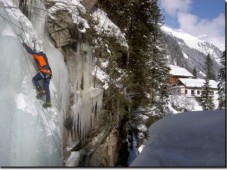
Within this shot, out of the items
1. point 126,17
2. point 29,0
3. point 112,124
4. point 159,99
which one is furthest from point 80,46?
point 159,99

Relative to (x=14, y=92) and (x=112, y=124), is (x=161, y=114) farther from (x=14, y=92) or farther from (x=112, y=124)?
(x=14, y=92)

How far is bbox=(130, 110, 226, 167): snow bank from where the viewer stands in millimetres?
2055

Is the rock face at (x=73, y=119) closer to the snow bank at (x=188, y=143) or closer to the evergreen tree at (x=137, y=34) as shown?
the evergreen tree at (x=137, y=34)

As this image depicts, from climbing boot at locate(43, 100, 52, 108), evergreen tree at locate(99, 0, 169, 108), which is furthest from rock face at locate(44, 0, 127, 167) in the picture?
evergreen tree at locate(99, 0, 169, 108)

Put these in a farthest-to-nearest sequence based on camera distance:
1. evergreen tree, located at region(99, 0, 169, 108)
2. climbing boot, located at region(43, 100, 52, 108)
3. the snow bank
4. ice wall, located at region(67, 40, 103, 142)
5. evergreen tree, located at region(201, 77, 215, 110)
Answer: evergreen tree, located at region(201, 77, 215, 110), evergreen tree, located at region(99, 0, 169, 108), ice wall, located at region(67, 40, 103, 142), climbing boot, located at region(43, 100, 52, 108), the snow bank

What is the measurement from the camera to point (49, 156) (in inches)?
223

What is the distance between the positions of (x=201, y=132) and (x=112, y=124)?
22.1 feet

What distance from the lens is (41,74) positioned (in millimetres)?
5312

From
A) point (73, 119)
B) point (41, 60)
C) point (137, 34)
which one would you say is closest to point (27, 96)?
point (41, 60)

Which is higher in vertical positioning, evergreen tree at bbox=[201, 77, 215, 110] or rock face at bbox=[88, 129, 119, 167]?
evergreen tree at bbox=[201, 77, 215, 110]

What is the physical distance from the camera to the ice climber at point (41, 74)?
530cm

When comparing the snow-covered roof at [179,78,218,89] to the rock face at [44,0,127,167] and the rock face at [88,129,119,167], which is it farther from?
the rock face at [44,0,127,167]

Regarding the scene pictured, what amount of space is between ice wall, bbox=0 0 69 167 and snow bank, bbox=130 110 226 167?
9.63 feet

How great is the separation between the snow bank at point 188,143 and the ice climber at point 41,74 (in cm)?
330
